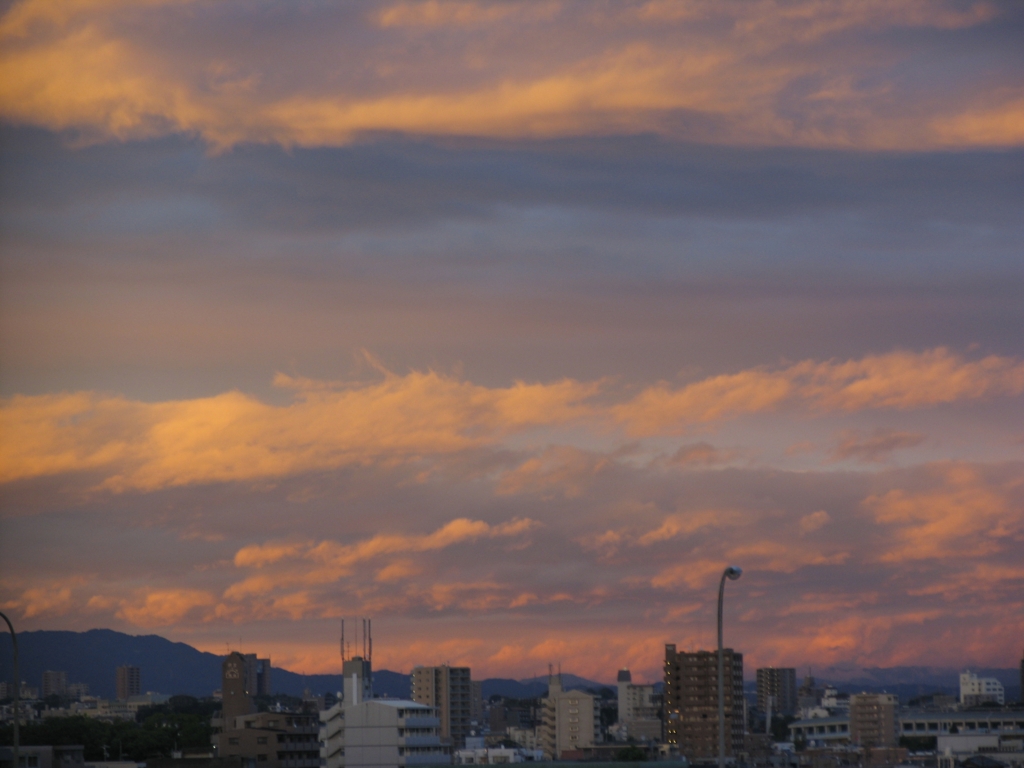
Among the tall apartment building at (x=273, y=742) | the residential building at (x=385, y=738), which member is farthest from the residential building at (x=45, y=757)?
the residential building at (x=385, y=738)

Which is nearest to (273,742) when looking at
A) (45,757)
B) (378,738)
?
(378,738)

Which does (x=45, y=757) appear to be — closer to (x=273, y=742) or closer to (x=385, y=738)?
(x=273, y=742)

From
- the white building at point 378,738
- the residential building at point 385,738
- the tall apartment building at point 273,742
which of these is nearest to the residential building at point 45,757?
the tall apartment building at point 273,742

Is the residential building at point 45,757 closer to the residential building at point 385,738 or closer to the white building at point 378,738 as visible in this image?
the white building at point 378,738

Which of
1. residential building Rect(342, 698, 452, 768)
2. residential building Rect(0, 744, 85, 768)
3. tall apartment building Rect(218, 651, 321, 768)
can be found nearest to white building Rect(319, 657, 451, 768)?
residential building Rect(342, 698, 452, 768)

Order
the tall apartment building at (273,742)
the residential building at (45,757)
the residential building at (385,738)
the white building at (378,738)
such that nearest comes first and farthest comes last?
1. the residential building at (45,757)
2. the tall apartment building at (273,742)
3. the residential building at (385,738)
4. the white building at (378,738)

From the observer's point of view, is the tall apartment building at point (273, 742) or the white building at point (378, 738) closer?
the tall apartment building at point (273, 742)

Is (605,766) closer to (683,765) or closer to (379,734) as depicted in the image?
(683,765)

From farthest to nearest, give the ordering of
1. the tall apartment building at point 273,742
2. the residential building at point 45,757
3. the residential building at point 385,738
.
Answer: the residential building at point 385,738 < the tall apartment building at point 273,742 < the residential building at point 45,757

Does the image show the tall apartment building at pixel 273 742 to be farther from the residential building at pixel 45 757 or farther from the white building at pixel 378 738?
the residential building at pixel 45 757

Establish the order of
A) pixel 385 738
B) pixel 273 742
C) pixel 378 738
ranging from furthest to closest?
pixel 378 738, pixel 385 738, pixel 273 742

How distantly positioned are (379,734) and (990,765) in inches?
3858

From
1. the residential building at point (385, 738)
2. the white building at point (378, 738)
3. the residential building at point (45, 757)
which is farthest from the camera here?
the white building at point (378, 738)

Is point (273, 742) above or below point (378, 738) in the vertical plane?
above
